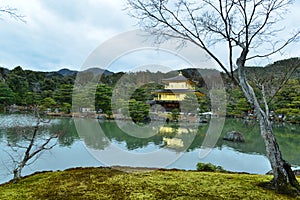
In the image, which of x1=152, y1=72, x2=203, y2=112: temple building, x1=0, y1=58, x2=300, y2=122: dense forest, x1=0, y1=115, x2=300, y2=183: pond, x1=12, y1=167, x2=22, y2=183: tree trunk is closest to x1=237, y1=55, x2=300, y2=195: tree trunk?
x1=12, y1=167, x2=22, y2=183: tree trunk

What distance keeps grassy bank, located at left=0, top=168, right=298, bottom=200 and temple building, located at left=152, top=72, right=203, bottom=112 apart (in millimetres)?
16304

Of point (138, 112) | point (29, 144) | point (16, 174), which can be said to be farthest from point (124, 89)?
point (16, 174)

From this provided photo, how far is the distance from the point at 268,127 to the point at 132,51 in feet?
8.56

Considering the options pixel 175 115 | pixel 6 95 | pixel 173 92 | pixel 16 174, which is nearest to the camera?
pixel 16 174

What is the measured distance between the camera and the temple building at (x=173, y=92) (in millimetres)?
19891

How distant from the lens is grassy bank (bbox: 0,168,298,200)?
92.4 inches

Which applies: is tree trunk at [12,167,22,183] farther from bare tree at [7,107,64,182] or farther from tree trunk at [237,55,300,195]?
tree trunk at [237,55,300,195]

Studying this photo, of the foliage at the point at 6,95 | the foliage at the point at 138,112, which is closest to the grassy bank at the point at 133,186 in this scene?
the foliage at the point at 138,112

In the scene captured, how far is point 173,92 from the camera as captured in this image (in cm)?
2014

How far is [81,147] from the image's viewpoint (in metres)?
7.69

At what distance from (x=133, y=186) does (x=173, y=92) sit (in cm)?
1775

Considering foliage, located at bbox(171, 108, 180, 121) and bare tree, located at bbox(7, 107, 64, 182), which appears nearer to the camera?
bare tree, located at bbox(7, 107, 64, 182)

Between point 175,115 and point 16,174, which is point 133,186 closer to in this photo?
point 16,174

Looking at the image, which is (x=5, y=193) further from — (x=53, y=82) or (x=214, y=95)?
(x=53, y=82)
